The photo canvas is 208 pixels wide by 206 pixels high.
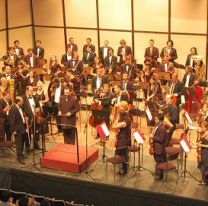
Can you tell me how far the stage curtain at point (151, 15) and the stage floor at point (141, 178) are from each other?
739 cm

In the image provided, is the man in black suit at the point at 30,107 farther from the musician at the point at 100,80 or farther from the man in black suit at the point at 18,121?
the musician at the point at 100,80

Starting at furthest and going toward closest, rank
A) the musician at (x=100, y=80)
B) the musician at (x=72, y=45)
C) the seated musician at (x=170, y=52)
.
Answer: the musician at (x=72, y=45)
the seated musician at (x=170, y=52)
the musician at (x=100, y=80)

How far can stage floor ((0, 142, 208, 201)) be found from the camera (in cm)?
1106

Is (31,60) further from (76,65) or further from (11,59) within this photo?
(76,65)

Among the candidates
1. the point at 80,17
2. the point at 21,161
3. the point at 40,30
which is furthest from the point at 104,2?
the point at 21,161

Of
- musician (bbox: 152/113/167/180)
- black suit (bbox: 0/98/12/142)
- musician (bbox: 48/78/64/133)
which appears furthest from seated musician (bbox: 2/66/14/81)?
musician (bbox: 152/113/167/180)

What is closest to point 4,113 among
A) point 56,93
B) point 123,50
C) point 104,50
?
point 56,93

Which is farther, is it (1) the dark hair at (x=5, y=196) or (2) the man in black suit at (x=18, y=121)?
(2) the man in black suit at (x=18, y=121)

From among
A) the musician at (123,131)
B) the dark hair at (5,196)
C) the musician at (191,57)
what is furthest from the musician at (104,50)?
the dark hair at (5,196)

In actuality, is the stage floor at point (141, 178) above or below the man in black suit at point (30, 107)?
below

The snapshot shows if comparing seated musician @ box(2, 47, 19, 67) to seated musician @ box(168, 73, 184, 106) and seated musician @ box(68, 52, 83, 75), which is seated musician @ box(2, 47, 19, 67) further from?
seated musician @ box(168, 73, 184, 106)

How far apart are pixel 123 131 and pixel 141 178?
1.18 m

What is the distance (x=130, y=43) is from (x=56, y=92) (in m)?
6.20

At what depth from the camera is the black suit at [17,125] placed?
12352mm
